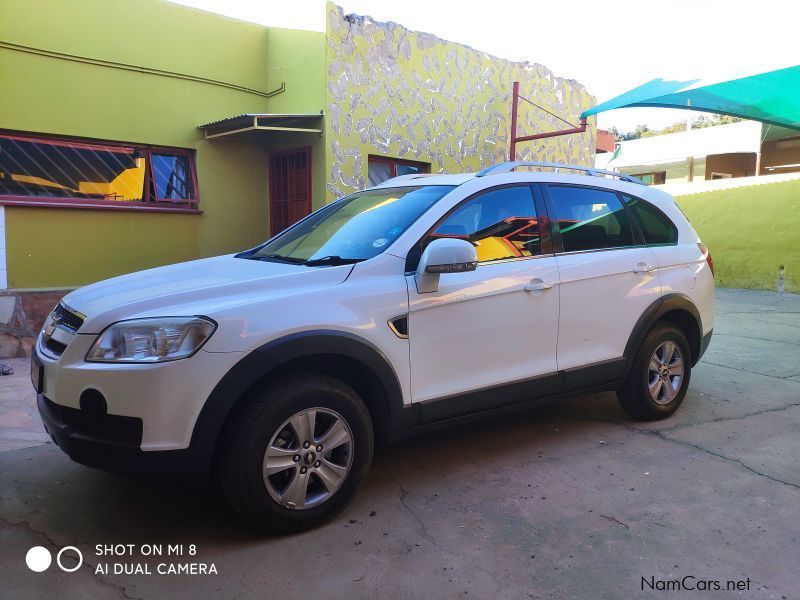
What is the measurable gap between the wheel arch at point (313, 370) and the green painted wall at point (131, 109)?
595 centimetres

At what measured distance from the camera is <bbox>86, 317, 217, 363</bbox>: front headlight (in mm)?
2664

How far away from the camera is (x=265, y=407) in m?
2.77

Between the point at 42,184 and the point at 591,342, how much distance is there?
22.4 ft

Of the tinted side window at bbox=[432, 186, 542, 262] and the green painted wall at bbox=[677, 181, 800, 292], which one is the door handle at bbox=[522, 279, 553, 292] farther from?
the green painted wall at bbox=[677, 181, 800, 292]

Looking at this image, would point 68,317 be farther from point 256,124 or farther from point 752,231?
point 752,231

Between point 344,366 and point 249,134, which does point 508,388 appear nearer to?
point 344,366

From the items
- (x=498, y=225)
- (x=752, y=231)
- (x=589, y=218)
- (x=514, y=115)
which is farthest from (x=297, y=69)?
(x=752, y=231)

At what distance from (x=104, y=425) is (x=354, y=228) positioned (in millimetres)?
1787

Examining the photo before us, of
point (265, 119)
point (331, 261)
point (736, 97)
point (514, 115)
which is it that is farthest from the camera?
point (514, 115)

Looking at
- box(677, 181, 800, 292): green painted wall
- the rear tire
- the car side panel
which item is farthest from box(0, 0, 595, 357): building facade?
box(677, 181, 800, 292): green painted wall

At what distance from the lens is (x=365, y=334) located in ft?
10.1

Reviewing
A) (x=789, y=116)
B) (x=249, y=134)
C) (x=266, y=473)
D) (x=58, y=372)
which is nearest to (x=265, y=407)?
(x=266, y=473)

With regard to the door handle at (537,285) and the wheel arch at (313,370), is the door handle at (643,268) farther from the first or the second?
the wheel arch at (313,370)

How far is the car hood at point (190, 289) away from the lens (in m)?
2.76
